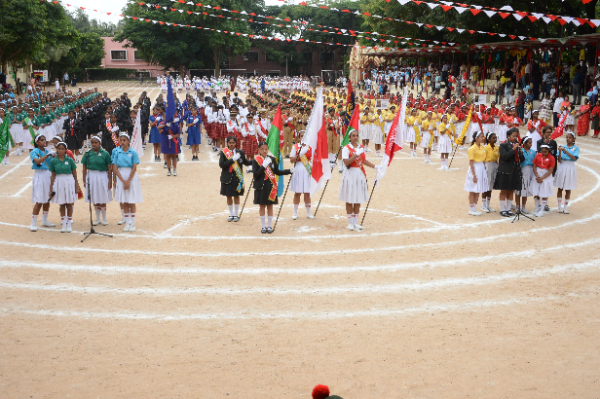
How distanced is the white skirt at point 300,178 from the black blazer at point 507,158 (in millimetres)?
3886

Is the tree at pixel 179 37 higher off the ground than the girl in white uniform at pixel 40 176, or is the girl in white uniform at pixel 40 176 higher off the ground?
the tree at pixel 179 37

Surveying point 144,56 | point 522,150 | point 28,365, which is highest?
point 144,56

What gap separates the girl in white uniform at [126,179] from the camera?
1121 centimetres

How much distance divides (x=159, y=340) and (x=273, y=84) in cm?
4987

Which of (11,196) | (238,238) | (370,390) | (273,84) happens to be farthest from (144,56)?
(370,390)

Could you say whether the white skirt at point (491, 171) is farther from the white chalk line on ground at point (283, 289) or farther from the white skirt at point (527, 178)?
the white chalk line on ground at point (283, 289)

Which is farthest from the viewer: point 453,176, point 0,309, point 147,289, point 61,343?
point 453,176

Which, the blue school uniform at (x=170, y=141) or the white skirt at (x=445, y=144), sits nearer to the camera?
the blue school uniform at (x=170, y=141)

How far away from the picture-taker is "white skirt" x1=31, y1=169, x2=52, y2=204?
1112 cm

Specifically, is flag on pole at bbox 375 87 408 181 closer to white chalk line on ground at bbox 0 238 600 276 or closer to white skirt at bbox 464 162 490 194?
white skirt at bbox 464 162 490 194

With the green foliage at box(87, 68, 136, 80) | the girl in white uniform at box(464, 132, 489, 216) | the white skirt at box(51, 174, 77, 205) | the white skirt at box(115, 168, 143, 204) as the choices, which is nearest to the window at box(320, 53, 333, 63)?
the green foliage at box(87, 68, 136, 80)

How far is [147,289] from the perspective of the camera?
8.51 meters

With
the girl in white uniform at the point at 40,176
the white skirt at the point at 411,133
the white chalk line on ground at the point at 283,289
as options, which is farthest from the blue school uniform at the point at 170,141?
the white chalk line on ground at the point at 283,289

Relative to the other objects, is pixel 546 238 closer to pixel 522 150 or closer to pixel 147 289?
pixel 522 150
